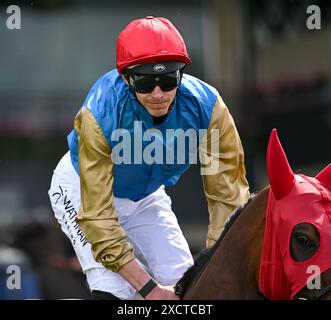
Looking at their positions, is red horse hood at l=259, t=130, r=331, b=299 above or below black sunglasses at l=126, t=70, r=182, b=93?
below

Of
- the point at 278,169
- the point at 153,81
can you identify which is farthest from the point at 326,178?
the point at 153,81

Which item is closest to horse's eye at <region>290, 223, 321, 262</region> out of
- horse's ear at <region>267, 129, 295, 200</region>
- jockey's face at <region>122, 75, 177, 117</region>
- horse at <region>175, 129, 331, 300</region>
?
horse at <region>175, 129, 331, 300</region>

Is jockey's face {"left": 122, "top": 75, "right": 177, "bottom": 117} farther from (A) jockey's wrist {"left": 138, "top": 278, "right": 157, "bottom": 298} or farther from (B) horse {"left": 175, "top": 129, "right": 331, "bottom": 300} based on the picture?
(A) jockey's wrist {"left": 138, "top": 278, "right": 157, "bottom": 298}

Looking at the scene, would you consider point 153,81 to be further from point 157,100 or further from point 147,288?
point 147,288

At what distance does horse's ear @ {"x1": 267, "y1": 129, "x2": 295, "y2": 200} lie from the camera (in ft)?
11.0

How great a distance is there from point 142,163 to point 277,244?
87cm

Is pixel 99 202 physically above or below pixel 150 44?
below

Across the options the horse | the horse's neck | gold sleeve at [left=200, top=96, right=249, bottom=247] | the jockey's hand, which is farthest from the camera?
gold sleeve at [left=200, top=96, right=249, bottom=247]

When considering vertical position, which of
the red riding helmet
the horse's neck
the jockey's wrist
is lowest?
the jockey's wrist

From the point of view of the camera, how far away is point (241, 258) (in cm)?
359

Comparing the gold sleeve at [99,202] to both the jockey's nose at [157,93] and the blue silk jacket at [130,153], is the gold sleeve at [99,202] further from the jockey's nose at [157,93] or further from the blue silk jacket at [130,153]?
the jockey's nose at [157,93]

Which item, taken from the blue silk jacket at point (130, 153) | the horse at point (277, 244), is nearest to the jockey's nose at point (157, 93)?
the blue silk jacket at point (130, 153)

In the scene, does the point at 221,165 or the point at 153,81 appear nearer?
the point at 153,81
